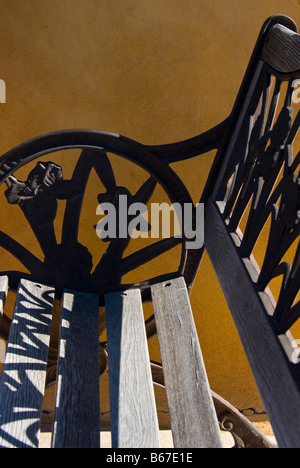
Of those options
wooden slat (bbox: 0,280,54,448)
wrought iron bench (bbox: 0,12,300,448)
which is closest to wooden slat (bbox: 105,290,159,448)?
wrought iron bench (bbox: 0,12,300,448)

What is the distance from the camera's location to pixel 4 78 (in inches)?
161

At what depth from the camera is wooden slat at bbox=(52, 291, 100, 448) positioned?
1292 mm

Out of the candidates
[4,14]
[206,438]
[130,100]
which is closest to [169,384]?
[206,438]

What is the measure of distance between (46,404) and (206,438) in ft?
10.5

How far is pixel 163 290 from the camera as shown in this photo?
2.01 metres

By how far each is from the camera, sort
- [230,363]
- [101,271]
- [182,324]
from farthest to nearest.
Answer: [230,363], [101,271], [182,324]

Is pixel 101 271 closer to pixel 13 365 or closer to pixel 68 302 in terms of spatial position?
pixel 68 302

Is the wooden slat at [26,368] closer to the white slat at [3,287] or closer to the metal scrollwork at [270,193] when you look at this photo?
the white slat at [3,287]

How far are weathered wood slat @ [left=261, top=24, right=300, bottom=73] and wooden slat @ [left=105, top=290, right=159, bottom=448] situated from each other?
107 centimetres

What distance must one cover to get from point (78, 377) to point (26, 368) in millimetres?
198

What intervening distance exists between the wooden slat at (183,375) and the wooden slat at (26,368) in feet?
1.33

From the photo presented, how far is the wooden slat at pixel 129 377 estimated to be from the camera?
1.24 meters

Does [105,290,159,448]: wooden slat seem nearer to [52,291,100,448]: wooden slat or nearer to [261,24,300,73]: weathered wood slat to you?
[52,291,100,448]: wooden slat

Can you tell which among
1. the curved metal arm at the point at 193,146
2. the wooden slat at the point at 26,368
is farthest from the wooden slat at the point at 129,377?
the curved metal arm at the point at 193,146
